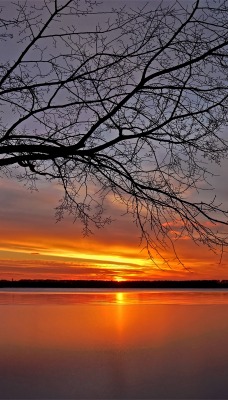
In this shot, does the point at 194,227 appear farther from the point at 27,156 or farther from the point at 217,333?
the point at 217,333

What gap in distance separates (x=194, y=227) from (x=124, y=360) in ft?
9.28

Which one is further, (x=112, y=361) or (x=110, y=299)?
(x=110, y=299)

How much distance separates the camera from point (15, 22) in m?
5.51

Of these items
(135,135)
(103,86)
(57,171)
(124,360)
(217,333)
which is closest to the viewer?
(135,135)

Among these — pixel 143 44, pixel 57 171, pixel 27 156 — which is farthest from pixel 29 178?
pixel 143 44

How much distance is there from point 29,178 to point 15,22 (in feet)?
5.13

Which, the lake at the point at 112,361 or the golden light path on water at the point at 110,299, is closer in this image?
the lake at the point at 112,361

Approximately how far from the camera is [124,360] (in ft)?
24.1

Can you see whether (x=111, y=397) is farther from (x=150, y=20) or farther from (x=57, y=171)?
(x=150, y=20)

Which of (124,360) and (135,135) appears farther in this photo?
(124,360)

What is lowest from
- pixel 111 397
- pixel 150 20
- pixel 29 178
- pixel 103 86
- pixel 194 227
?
pixel 111 397

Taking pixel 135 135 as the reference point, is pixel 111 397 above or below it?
below

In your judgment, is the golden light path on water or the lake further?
the golden light path on water

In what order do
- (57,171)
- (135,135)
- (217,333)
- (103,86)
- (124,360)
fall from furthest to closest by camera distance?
1. (217,333)
2. (124,360)
3. (57,171)
4. (103,86)
5. (135,135)
